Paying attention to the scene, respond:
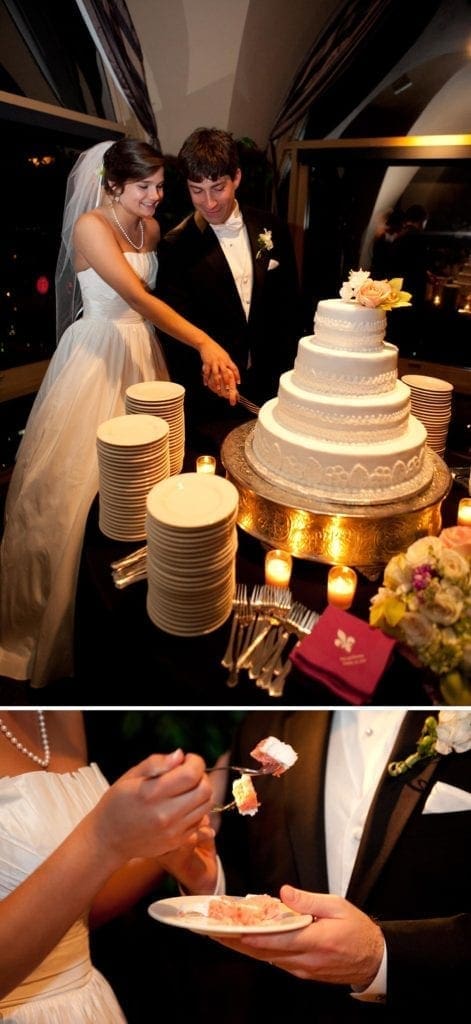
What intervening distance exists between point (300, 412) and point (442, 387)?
0.89 meters

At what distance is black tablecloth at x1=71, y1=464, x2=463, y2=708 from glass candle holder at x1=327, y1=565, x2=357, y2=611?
6 cm

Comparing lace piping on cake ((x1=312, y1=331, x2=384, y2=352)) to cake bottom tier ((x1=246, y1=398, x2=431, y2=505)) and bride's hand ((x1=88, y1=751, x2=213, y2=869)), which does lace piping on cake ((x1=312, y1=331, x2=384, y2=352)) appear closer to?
cake bottom tier ((x1=246, y1=398, x2=431, y2=505))

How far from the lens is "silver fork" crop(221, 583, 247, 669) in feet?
5.08

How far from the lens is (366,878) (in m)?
0.91

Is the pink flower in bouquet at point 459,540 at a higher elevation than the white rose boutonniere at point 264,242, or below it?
below

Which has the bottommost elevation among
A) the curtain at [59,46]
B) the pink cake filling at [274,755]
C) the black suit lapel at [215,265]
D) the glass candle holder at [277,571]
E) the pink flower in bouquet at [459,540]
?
the glass candle holder at [277,571]

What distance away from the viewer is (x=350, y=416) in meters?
1.85

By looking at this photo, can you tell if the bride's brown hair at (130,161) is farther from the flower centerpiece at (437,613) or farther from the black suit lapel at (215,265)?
the flower centerpiece at (437,613)

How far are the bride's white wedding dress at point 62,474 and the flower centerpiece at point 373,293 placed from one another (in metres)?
1.40

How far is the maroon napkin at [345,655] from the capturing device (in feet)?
4.66

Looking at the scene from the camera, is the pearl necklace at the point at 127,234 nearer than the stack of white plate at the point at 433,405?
No

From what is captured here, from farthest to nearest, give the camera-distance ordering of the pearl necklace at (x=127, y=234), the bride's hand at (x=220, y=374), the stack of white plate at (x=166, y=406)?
1. the pearl necklace at (x=127, y=234)
2. the bride's hand at (x=220, y=374)
3. the stack of white plate at (x=166, y=406)

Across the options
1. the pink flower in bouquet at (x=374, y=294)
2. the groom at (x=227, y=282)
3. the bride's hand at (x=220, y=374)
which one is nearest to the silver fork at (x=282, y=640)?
the pink flower in bouquet at (x=374, y=294)

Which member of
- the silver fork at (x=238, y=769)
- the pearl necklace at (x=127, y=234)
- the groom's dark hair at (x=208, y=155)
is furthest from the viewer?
the pearl necklace at (x=127, y=234)
